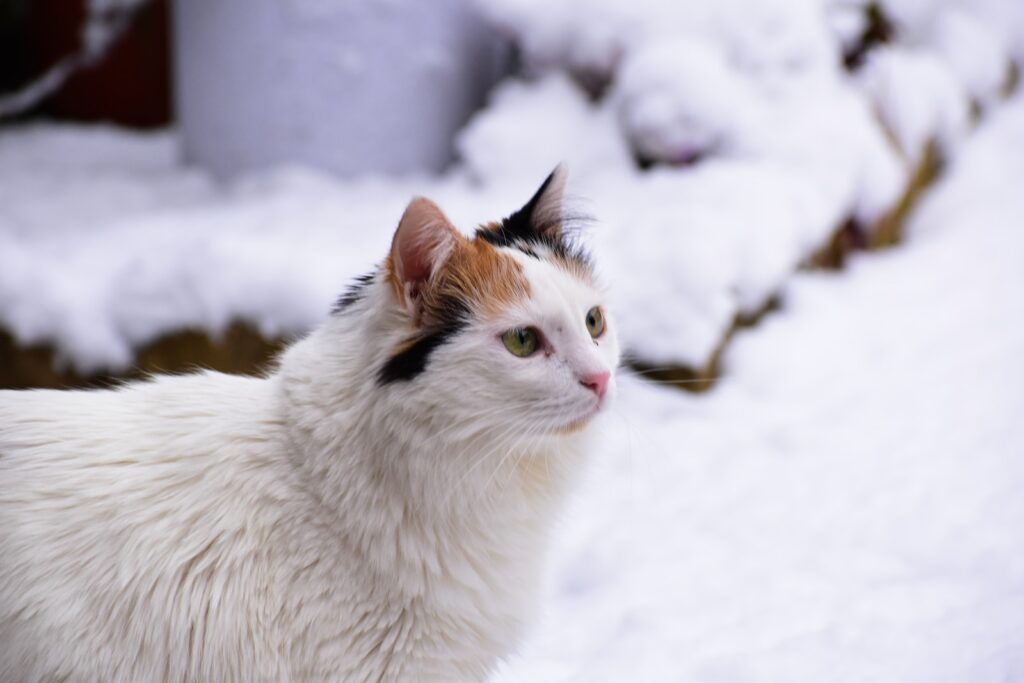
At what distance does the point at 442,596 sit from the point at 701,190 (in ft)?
8.13

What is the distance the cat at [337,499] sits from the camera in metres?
1.21

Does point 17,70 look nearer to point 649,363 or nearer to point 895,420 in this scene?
point 649,363

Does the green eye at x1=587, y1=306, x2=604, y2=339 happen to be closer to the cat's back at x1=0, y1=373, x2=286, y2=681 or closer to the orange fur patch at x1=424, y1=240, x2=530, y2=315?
the orange fur patch at x1=424, y1=240, x2=530, y2=315

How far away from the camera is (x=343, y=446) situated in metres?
1.30

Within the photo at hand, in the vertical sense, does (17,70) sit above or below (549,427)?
below

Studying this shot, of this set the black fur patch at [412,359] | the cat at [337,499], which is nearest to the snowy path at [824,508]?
the cat at [337,499]

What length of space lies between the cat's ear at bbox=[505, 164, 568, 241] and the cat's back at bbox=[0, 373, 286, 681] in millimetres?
538

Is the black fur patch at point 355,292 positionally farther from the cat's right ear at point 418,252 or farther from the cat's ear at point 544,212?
the cat's ear at point 544,212

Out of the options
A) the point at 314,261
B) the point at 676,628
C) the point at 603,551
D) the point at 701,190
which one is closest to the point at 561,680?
the point at 676,628

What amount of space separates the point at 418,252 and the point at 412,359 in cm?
17

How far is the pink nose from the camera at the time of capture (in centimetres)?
127

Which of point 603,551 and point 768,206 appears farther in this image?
point 768,206

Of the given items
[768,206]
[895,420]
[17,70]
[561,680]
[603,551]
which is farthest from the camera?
[17,70]

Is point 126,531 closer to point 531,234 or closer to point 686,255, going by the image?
point 531,234
